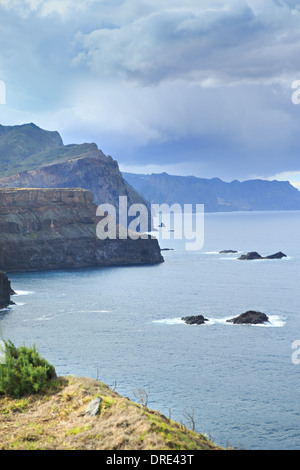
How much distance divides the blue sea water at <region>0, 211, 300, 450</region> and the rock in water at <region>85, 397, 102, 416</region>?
7327mm

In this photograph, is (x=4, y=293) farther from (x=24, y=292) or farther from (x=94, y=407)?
(x=94, y=407)

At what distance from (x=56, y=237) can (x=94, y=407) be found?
150407mm

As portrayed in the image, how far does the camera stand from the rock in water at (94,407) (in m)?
28.4

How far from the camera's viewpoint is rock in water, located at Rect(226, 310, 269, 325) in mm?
85750

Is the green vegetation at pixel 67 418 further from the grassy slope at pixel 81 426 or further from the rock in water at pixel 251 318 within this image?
the rock in water at pixel 251 318

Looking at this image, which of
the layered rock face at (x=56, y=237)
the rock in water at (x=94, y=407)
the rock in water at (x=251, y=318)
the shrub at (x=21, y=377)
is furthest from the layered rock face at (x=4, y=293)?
the rock in water at (x=94, y=407)

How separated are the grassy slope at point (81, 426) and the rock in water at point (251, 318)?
57211mm

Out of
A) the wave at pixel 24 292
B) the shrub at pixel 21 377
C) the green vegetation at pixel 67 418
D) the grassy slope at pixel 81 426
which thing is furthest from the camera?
the wave at pixel 24 292

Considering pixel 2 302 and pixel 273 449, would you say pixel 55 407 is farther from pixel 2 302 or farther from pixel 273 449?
pixel 2 302

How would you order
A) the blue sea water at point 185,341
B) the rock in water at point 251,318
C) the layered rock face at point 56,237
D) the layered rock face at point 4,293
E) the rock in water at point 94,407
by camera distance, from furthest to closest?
1. the layered rock face at point 56,237
2. the layered rock face at point 4,293
3. the rock in water at point 251,318
4. the blue sea water at point 185,341
5. the rock in water at point 94,407

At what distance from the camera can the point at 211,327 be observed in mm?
83750

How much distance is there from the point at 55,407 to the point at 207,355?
40.0m

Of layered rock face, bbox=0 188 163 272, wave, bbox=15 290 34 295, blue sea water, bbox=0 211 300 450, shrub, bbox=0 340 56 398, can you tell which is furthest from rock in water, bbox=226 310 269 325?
layered rock face, bbox=0 188 163 272

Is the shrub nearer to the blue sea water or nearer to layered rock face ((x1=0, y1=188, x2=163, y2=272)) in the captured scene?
the blue sea water
